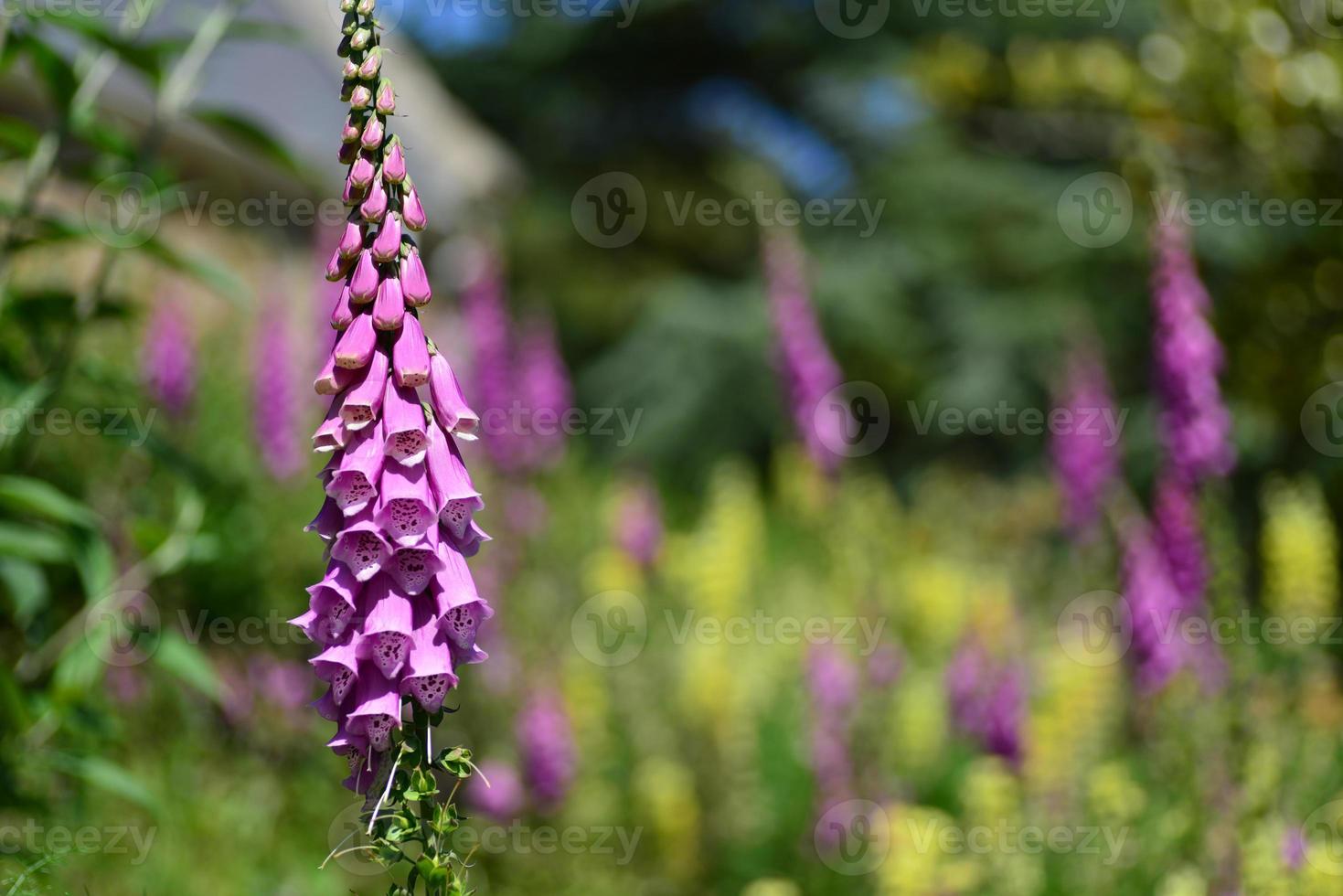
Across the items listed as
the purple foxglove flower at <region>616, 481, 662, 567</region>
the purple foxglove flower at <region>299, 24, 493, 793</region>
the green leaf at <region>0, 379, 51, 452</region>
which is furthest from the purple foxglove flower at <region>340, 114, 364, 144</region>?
the purple foxglove flower at <region>616, 481, 662, 567</region>

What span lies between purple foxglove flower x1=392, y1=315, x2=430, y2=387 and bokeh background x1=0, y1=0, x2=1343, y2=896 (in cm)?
46

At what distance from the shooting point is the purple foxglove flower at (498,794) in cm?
462

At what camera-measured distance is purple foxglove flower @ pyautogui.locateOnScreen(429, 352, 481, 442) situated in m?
1.59

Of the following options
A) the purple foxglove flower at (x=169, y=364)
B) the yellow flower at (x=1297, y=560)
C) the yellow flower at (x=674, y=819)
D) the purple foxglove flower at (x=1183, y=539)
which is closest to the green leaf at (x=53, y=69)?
the purple foxglove flower at (x=169, y=364)

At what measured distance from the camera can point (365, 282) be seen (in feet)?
4.93

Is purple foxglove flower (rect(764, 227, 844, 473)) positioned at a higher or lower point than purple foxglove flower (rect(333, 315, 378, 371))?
higher

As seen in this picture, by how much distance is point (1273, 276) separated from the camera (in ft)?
20.6

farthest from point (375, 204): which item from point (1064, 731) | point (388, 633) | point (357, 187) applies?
point (1064, 731)

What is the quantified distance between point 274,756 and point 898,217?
11.5 m

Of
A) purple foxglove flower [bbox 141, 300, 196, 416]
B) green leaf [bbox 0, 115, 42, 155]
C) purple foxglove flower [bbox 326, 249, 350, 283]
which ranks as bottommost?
purple foxglove flower [bbox 326, 249, 350, 283]

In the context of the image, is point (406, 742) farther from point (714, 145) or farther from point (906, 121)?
point (714, 145)

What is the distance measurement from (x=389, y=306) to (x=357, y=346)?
7 cm

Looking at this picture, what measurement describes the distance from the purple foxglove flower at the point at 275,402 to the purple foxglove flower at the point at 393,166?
5.21 metres

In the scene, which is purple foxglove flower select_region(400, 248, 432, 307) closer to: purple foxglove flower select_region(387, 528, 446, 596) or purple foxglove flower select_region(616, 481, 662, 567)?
purple foxglove flower select_region(387, 528, 446, 596)
